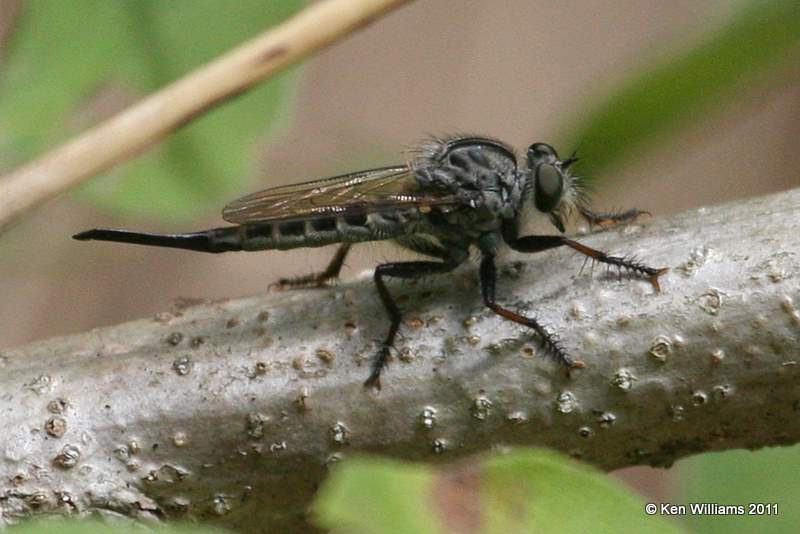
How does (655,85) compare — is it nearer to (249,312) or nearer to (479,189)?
(479,189)

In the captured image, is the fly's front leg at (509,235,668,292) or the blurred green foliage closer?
the fly's front leg at (509,235,668,292)

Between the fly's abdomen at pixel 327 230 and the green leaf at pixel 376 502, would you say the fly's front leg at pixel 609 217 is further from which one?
the green leaf at pixel 376 502

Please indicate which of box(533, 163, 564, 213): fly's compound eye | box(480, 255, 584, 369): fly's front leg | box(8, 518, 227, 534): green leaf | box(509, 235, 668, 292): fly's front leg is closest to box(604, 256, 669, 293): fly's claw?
box(509, 235, 668, 292): fly's front leg

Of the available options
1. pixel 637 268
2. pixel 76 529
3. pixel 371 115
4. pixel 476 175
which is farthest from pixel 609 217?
pixel 371 115

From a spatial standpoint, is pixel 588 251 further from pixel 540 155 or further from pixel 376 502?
pixel 376 502

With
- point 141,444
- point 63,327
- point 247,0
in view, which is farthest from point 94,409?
point 63,327

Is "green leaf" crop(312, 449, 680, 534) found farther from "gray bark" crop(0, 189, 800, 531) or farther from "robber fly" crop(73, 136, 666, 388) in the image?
"robber fly" crop(73, 136, 666, 388)
